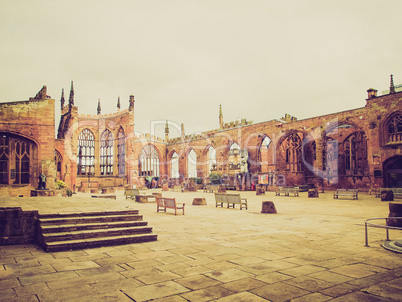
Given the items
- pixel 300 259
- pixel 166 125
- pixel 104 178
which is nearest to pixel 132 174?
pixel 104 178

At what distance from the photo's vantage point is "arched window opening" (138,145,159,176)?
4419 cm

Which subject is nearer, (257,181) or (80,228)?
(80,228)

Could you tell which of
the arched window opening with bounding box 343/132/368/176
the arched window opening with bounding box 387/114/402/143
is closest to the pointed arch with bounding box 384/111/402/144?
the arched window opening with bounding box 387/114/402/143

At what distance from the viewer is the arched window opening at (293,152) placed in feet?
98.5

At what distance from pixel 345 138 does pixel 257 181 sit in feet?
33.2

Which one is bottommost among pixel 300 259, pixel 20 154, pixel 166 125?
pixel 300 259

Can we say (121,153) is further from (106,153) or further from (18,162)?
(18,162)

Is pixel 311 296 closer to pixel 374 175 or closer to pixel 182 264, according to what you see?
pixel 182 264

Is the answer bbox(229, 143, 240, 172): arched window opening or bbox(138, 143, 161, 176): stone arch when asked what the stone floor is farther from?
bbox(138, 143, 161, 176): stone arch

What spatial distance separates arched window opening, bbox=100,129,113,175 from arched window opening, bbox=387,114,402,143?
106ft

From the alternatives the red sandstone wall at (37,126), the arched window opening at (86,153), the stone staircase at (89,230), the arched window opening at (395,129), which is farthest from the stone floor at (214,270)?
the arched window opening at (86,153)

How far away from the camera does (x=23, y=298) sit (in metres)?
3.17

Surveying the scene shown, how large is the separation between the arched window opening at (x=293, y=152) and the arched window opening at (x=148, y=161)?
71.1 ft

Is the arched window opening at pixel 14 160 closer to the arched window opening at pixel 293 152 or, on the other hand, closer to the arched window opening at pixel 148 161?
the arched window opening at pixel 293 152
